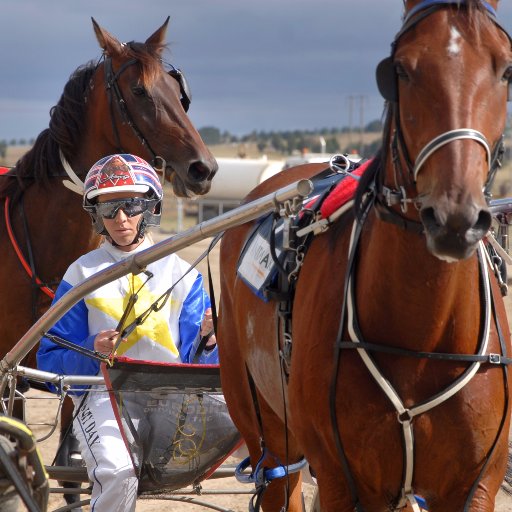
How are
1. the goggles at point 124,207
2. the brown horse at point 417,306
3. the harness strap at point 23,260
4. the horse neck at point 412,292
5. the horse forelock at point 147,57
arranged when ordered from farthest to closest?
the horse forelock at point 147,57, the harness strap at point 23,260, the goggles at point 124,207, the horse neck at point 412,292, the brown horse at point 417,306

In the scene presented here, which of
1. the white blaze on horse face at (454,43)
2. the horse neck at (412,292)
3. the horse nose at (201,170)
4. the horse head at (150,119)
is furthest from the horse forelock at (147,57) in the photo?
the white blaze on horse face at (454,43)

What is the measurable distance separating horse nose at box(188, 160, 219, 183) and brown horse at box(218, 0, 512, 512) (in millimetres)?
2116

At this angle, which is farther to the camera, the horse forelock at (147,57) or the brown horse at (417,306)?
the horse forelock at (147,57)

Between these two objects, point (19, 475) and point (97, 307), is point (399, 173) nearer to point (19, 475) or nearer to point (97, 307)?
point (19, 475)

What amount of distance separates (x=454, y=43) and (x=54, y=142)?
340 cm

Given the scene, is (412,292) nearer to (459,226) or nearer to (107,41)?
(459,226)

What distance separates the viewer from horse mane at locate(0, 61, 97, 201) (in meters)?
5.71

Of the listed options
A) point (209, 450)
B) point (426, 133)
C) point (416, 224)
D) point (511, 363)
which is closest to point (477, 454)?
point (511, 363)

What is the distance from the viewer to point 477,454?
3.08m

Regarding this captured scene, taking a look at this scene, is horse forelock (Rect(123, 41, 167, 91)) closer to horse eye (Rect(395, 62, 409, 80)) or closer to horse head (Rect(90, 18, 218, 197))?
horse head (Rect(90, 18, 218, 197))

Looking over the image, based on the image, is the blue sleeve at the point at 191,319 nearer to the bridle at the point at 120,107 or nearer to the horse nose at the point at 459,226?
the bridle at the point at 120,107

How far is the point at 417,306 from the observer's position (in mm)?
3023

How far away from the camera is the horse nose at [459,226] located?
2500 millimetres

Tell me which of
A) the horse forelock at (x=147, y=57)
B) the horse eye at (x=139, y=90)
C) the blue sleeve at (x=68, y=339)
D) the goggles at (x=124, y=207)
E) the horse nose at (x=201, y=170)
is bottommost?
the blue sleeve at (x=68, y=339)
